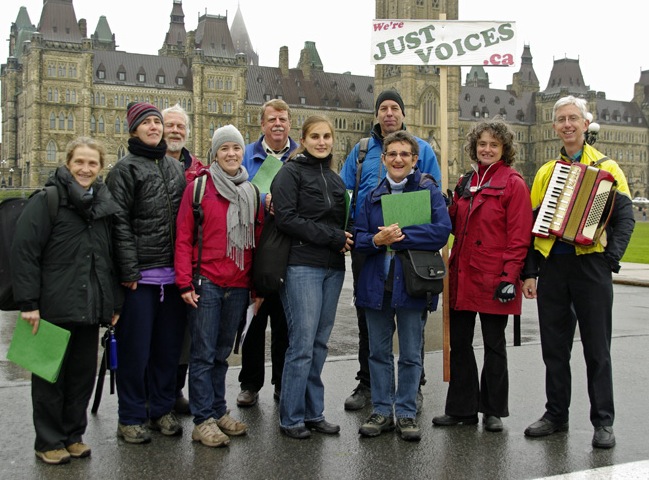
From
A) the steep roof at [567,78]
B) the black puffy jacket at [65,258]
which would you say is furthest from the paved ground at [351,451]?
the steep roof at [567,78]

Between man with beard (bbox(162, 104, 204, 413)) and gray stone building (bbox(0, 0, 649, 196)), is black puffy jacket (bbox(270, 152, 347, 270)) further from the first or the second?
gray stone building (bbox(0, 0, 649, 196))

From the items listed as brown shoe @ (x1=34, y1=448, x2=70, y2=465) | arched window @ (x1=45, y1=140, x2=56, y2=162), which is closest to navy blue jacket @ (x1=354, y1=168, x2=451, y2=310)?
brown shoe @ (x1=34, y1=448, x2=70, y2=465)

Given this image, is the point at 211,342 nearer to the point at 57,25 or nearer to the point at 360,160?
the point at 360,160

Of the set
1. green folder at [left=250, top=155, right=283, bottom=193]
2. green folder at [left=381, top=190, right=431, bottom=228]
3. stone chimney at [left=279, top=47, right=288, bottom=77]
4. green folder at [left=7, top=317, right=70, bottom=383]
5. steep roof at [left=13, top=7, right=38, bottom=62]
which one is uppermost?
steep roof at [left=13, top=7, right=38, bottom=62]

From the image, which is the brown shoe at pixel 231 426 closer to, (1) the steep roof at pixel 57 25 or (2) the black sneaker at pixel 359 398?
(2) the black sneaker at pixel 359 398

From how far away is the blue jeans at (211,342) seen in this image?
17.1ft

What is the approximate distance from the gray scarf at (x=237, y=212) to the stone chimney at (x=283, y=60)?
90.6 metres

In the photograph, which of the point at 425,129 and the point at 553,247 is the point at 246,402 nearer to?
the point at 553,247

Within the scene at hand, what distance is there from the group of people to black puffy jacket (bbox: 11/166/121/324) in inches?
0.5

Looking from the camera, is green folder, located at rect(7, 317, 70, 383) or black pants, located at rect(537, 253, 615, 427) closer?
green folder, located at rect(7, 317, 70, 383)

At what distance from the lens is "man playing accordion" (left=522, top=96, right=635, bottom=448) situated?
5285 millimetres

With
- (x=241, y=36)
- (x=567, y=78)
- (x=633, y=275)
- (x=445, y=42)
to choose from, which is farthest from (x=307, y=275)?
(x=241, y=36)

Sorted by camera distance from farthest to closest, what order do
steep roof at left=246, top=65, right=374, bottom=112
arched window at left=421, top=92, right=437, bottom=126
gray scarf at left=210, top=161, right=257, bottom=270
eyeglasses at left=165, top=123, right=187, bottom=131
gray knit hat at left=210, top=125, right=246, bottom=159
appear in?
steep roof at left=246, top=65, right=374, bottom=112, arched window at left=421, top=92, right=437, bottom=126, eyeglasses at left=165, top=123, right=187, bottom=131, gray knit hat at left=210, top=125, right=246, bottom=159, gray scarf at left=210, top=161, right=257, bottom=270

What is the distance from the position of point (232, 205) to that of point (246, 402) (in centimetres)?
161
